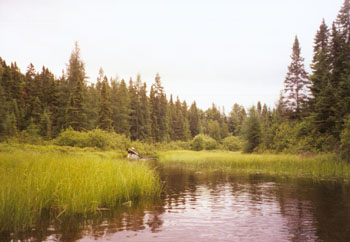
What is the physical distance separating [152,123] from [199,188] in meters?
64.7

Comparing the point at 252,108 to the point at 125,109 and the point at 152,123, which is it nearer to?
the point at 125,109

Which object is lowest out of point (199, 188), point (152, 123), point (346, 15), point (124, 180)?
point (199, 188)

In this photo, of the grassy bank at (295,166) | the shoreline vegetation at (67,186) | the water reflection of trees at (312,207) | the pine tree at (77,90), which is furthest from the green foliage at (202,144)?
the water reflection of trees at (312,207)

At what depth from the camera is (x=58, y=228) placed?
7586 millimetres

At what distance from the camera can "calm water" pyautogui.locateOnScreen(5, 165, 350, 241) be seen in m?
7.25

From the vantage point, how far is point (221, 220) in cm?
892

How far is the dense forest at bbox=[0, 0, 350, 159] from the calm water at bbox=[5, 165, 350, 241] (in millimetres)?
12832

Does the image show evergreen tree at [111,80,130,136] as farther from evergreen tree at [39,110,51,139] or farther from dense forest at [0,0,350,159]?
evergreen tree at [39,110,51,139]

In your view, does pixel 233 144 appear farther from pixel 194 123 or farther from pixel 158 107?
pixel 194 123

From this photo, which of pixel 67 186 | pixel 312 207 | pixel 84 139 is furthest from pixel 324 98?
pixel 84 139

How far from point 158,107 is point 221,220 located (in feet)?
248

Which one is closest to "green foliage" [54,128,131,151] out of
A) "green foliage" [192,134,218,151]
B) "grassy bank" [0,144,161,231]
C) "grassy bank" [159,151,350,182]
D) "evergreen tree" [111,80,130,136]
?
"grassy bank" [159,151,350,182]

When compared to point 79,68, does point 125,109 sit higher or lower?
lower

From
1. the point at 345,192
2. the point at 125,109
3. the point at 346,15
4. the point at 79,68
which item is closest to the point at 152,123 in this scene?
the point at 125,109
